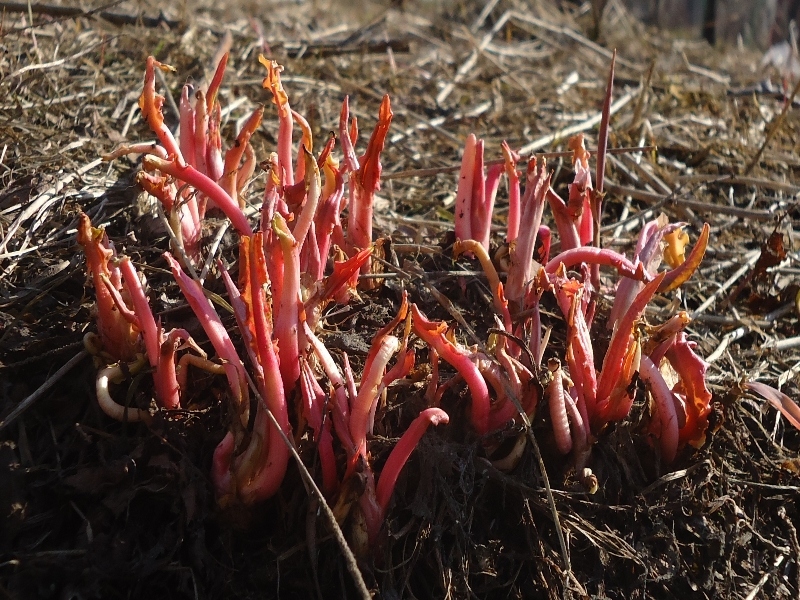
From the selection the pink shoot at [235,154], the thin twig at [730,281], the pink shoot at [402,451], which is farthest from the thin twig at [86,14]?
the thin twig at [730,281]

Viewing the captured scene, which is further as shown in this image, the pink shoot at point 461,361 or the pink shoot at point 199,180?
the pink shoot at point 199,180

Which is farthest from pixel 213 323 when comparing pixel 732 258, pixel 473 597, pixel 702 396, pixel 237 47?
pixel 237 47

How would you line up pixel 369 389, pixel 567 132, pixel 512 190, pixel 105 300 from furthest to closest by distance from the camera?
pixel 567 132 → pixel 512 190 → pixel 105 300 → pixel 369 389

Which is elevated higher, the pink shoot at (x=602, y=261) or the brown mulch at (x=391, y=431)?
the pink shoot at (x=602, y=261)

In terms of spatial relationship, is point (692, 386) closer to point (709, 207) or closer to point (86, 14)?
point (709, 207)

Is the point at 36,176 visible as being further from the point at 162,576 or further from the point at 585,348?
the point at 585,348

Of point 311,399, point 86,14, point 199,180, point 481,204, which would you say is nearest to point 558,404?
point 311,399

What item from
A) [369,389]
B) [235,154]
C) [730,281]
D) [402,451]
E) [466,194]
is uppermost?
[235,154]

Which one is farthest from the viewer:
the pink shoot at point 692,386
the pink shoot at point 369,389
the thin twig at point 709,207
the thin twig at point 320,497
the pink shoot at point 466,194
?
the thin twig at point 709,207

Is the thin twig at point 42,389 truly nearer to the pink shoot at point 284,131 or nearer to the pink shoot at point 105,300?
the pink shoot at point 105,300
